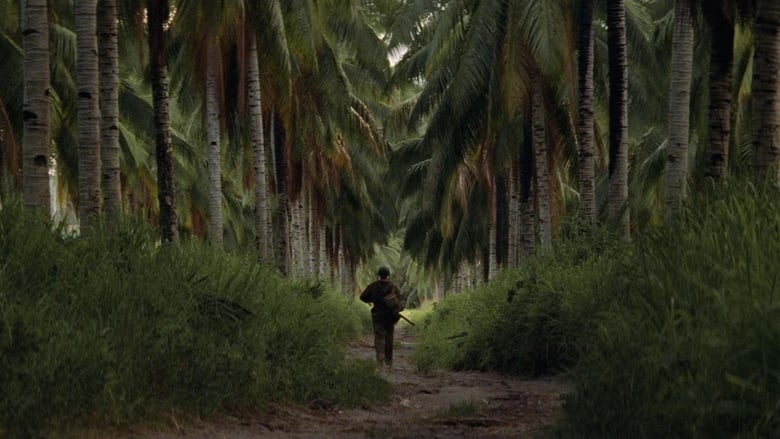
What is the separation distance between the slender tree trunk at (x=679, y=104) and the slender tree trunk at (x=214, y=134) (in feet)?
28.9

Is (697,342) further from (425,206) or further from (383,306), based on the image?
(425,206)

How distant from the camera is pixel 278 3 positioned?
18.4 m

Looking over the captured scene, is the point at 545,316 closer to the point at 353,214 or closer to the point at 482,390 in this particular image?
the point at 482,390

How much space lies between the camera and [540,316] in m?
12.7

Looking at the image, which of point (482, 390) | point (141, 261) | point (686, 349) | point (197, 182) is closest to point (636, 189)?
point (197, 182)

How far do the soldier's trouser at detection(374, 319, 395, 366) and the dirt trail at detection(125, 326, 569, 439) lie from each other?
184cm

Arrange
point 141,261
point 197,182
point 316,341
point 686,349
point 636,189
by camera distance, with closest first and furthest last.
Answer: point 686,349, point 141,261, point 316,341, point 636,189, point 197,182

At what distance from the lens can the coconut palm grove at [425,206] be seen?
19.9 ft

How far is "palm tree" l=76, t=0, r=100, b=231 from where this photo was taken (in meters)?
10.8

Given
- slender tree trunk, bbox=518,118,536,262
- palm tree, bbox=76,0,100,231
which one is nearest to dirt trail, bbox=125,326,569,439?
palm tree, bbox=76,0,100,231

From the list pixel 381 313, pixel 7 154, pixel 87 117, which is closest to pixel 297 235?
pixel 7 154

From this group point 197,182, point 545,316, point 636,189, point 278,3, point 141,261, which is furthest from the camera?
point 197,182

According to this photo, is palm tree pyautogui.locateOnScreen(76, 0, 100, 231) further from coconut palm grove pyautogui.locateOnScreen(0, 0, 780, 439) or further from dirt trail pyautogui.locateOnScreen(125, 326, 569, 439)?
dirt trail pyautogui.locateOnScreen(125, 326, 569, 439)

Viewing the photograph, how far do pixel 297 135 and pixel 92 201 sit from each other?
14175 mm
